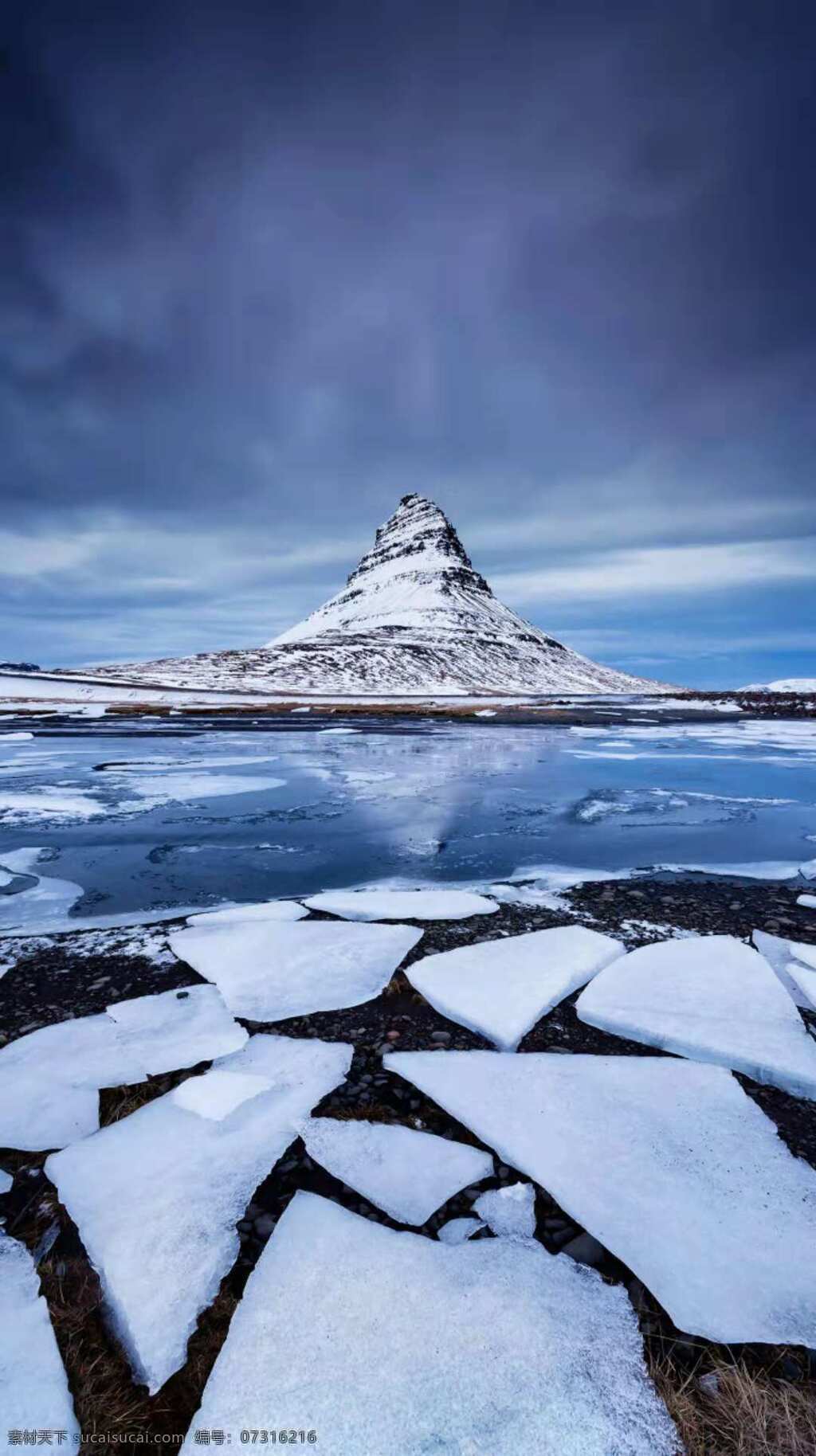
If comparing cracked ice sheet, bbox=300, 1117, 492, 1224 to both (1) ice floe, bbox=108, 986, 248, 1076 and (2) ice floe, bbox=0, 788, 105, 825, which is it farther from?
(2) ice floe, bbox=0, 788, 105, 825

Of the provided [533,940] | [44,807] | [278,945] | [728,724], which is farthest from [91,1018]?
[728,724]

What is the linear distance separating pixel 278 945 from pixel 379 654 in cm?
12281

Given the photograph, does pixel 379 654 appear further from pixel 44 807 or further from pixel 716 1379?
pixel 716 1379

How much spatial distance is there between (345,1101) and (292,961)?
6.11ft

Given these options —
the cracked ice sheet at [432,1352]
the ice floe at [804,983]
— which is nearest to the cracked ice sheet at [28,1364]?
the cracked ice sheet at [432,1352]

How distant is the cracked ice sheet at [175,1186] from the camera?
2281 mm

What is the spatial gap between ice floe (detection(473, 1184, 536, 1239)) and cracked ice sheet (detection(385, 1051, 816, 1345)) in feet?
0.31

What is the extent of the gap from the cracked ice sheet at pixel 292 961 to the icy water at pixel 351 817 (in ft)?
4.61

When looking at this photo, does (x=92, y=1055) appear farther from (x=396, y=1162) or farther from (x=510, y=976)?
(x=510, y=976)

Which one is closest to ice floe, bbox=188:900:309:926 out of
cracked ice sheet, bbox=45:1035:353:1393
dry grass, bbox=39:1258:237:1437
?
cracked ice sheet, bbox=45:1035:353:1393

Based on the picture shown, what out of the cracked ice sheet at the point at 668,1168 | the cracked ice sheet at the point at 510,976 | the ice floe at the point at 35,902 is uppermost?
the cracked ice sheet at the point at 510,976

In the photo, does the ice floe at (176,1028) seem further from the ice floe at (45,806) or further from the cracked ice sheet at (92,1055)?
the ice floe at (45,806)

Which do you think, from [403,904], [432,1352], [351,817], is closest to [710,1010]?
[432,1352]

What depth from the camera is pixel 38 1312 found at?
227 cm
